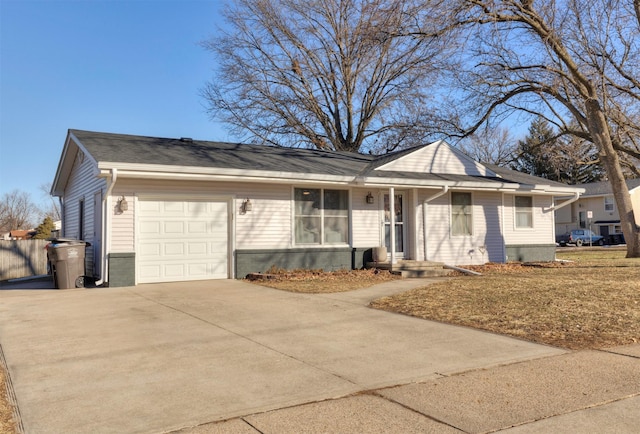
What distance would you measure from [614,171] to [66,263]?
18.7 m

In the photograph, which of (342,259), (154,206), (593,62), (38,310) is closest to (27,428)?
(38,310)

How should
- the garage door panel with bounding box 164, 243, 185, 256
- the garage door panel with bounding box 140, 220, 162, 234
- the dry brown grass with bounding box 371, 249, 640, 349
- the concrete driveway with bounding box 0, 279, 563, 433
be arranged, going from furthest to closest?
the garage door panel with bounding box 164, 243, 185, 256, the garage door panel with bounding box 140, 220, 162, 234, the dry brown grass with bounding box 371, 249, 640, 349, the concrete driveway with bounding box 0, 279, 563, 433

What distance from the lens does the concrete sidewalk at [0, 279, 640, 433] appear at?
149 inches

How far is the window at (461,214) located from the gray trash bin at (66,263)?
35.9ft

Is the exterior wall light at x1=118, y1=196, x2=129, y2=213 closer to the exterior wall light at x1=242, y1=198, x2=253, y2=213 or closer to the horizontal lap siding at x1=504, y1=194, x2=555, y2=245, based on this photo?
the exterior wall light at x1=242, y1=198, x2=253, y2=213

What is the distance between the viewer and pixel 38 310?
852cm

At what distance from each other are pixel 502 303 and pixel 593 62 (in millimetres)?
14502

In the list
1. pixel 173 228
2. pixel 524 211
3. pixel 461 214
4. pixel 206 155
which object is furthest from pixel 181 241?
pixel 524 211

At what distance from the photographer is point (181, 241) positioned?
12.5 metres

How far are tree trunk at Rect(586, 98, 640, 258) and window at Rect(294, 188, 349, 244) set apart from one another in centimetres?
1070

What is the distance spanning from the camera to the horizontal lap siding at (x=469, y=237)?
1593cm

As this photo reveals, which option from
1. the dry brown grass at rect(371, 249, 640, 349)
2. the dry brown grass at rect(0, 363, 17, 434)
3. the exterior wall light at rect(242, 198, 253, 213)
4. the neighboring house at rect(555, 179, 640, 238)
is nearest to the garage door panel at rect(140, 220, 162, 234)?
the exterior wall light at rect(242, 198, 253, 213)

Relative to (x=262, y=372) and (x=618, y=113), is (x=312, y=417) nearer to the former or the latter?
(x=262, y=372)

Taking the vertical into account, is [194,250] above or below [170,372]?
above
